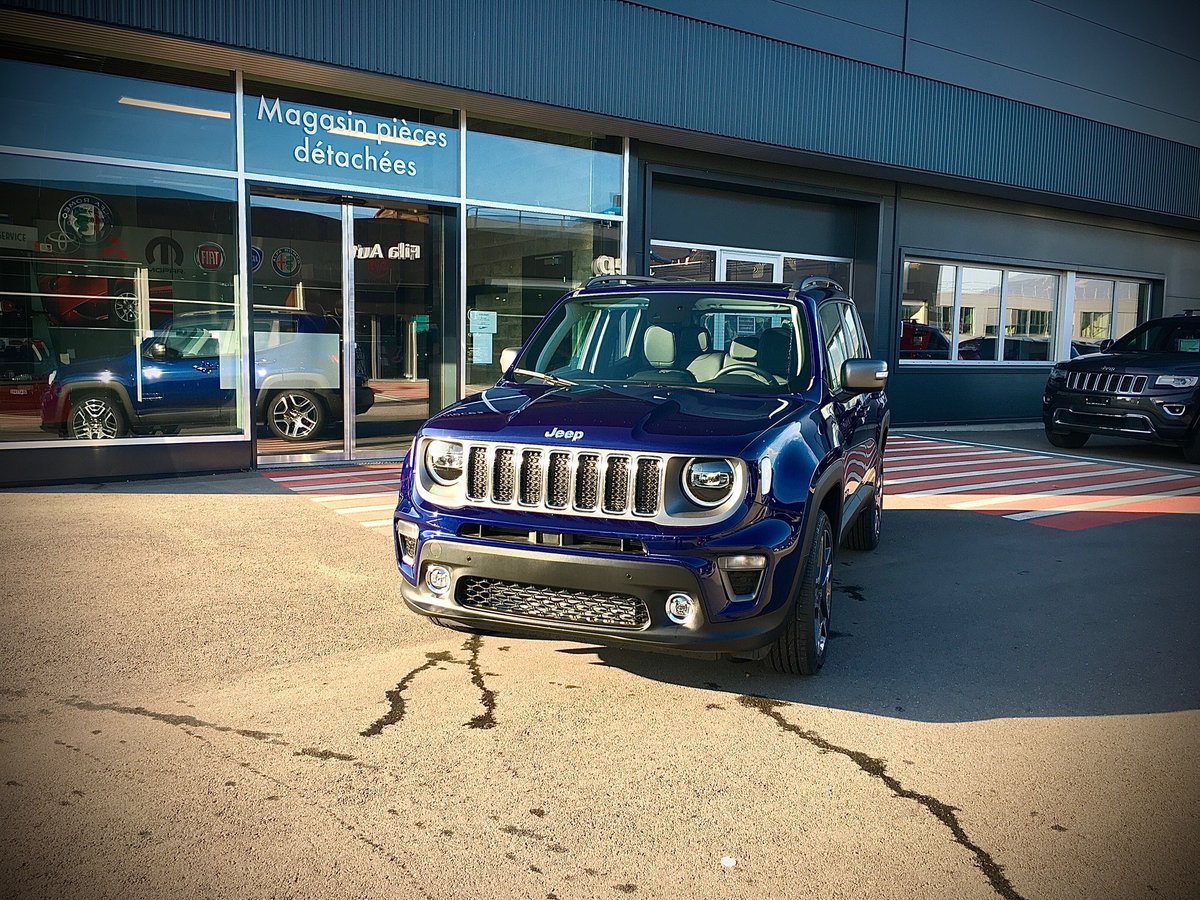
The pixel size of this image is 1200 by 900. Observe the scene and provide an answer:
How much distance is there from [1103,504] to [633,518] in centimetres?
754

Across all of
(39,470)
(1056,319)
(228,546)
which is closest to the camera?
(228,546)

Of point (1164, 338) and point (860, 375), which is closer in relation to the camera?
point (860, 375)

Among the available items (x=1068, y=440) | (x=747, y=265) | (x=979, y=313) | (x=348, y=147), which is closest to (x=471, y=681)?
(x=348, y=147)

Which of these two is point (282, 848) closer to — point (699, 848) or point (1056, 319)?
point (699, 848)

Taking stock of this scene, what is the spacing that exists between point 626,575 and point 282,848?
60.4 inches

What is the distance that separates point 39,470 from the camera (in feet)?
30.6

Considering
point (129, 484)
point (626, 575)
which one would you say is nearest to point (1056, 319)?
point (129, 484)

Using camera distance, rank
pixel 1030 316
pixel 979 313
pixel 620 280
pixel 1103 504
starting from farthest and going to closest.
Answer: pixel 1030 316 < pixel 979 313 < pixel 1103 504 < pixel 620 280

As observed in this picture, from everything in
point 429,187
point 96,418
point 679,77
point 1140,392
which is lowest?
point 96,418

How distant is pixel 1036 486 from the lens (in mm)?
10805

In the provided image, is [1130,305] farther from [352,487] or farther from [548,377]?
[548,377]

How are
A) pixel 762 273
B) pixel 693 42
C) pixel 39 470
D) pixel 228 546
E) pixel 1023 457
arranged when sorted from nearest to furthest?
pixel 228 546 < pixel 39 470 < pixel 693 42 < pixel 1023 457 < pixel 762 273

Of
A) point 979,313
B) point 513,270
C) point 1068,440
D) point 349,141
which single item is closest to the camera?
point 349,141

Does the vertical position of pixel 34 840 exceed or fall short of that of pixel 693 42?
it falls short
